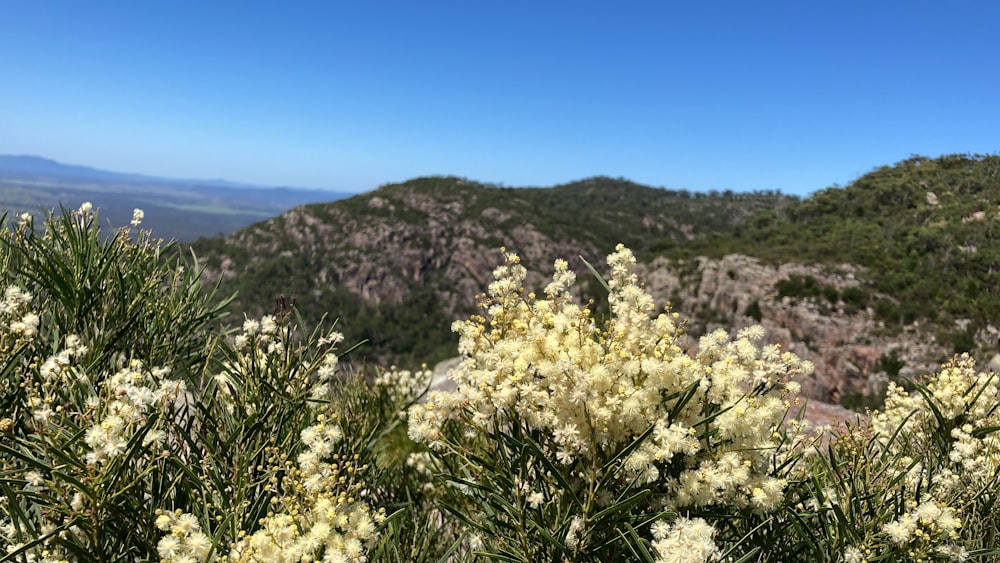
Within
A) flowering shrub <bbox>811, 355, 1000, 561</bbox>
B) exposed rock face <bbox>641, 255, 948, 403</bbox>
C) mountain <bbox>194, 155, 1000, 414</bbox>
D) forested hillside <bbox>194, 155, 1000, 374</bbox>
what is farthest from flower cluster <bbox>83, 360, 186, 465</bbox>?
exposed rock face <bbox>641, 255, 948, 403</bbox>

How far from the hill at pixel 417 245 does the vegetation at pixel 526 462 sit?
93.2 metres

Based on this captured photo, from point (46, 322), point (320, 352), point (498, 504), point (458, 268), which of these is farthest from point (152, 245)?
point (458, 268)

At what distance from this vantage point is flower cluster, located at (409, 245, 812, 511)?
207 centimetres

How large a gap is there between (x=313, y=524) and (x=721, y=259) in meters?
68.9

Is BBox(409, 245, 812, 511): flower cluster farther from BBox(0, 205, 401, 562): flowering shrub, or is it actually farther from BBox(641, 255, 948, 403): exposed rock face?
BBox(641, 255, 948, 403): exposed rock face

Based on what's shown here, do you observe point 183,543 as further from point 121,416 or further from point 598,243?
point 598,243

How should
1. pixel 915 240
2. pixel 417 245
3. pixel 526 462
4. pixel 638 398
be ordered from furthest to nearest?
pixel 417 245, pixel 915 240, pixel 526 462, pixel 638 398

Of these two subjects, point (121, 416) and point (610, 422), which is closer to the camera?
point (121, 416)

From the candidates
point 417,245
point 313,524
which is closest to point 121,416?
point 313,524

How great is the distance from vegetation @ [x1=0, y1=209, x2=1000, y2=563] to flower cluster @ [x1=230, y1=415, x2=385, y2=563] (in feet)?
0.03

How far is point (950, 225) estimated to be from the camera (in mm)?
46750

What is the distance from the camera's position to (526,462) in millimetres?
2219

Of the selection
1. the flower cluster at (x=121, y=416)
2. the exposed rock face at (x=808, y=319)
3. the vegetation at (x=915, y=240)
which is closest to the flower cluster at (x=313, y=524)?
the flower cluster at (x=121, y=416)

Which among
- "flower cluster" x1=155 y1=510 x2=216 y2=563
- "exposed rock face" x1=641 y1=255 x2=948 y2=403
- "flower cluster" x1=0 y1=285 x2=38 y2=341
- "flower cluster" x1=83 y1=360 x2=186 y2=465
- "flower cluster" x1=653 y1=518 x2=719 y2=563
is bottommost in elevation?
"exposed rock face" x1=641 y1=255 x2=948 y2=403
